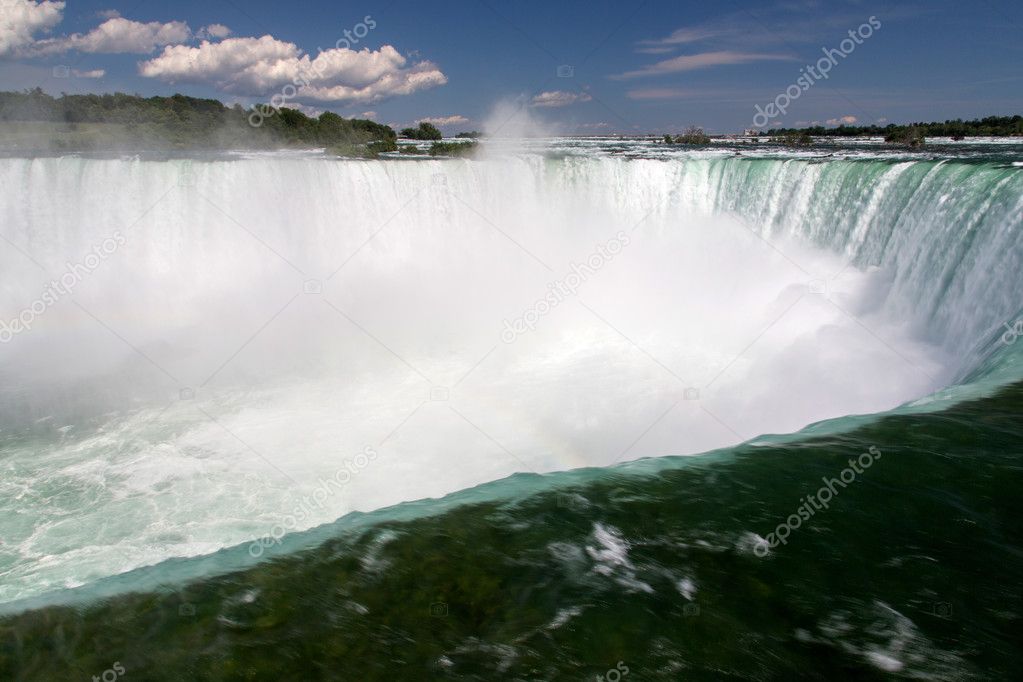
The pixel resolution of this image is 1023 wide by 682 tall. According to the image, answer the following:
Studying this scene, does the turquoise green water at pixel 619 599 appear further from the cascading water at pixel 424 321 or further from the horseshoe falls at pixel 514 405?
the cascading water at pixel 424 321

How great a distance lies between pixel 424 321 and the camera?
17188 millimetres

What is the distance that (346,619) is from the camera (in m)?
3.02

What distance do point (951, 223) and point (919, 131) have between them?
22.8 meters

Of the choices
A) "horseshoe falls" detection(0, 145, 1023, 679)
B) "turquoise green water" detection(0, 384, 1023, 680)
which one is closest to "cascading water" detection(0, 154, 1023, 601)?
"horseshoe falls" detection(0, 145, 1023, 679)

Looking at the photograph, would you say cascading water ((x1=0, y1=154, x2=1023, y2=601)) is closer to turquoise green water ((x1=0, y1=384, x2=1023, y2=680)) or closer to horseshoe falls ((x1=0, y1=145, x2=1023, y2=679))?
horseshoe falls ((x1=0, y1=145, x2=1023, y2=679))

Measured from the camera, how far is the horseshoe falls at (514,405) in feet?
10.2

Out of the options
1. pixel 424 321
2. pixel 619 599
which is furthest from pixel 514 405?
pixel 619 599

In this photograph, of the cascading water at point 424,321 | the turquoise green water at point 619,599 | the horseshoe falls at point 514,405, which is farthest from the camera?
the cascading water at point 424,321

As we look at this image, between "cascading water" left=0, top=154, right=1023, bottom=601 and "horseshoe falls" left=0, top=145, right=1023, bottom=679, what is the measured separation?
0.08m

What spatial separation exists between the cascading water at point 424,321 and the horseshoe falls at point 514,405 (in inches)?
3.1

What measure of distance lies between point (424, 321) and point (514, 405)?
6.31m

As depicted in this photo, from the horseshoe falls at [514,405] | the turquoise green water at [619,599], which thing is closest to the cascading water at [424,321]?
the horseshoe falls at [514,405]

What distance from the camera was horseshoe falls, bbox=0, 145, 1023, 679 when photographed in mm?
3113

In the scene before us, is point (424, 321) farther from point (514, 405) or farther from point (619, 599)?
point (619, 599)
